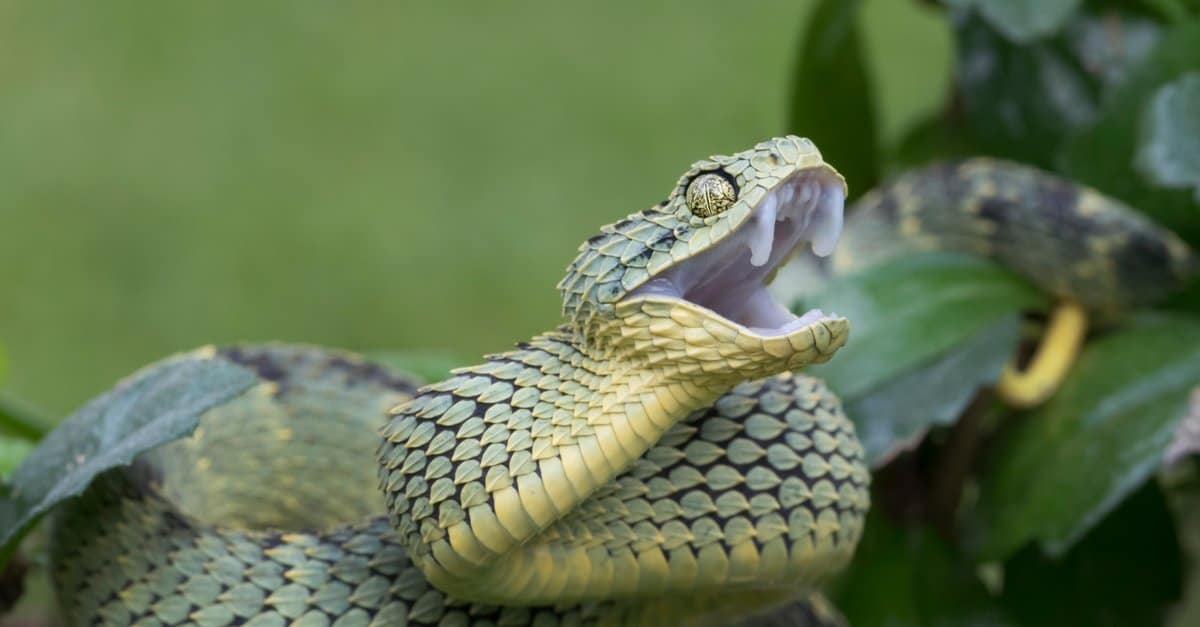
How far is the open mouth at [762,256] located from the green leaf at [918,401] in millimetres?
477

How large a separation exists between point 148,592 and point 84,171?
2.86m

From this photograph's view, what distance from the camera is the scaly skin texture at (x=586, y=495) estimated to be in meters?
0.74

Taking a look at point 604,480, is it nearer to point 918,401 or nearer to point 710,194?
point 710,194

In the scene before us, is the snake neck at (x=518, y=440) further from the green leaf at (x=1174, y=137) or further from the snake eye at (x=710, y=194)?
the green leaf at (x=1174, y=137)

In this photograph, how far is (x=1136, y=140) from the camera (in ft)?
4.80

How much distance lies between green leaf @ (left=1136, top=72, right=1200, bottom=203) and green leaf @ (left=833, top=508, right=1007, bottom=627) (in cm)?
53

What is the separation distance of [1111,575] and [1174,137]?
53cm

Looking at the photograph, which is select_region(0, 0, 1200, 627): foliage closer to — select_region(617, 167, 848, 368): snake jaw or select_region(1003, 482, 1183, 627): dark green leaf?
select_region(1003, 482, 1183, 627): dark green leaf

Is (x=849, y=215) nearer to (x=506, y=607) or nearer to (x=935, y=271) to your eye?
(x=935, y=271)

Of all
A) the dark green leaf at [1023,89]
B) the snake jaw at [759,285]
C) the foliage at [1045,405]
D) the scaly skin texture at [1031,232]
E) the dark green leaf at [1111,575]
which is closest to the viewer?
the snake jaw at [759,285]

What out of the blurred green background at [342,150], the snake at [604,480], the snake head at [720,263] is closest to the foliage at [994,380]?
the snake at [604,480]

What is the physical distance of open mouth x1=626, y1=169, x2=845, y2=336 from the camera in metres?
0.74

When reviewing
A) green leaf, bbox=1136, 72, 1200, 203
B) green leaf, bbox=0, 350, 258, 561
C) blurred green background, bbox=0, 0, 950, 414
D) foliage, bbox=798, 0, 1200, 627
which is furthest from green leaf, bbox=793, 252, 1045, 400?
blurred green background, bbox=0, 0, 950, 414

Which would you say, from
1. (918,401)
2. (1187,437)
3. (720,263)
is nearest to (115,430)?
(720,263)
